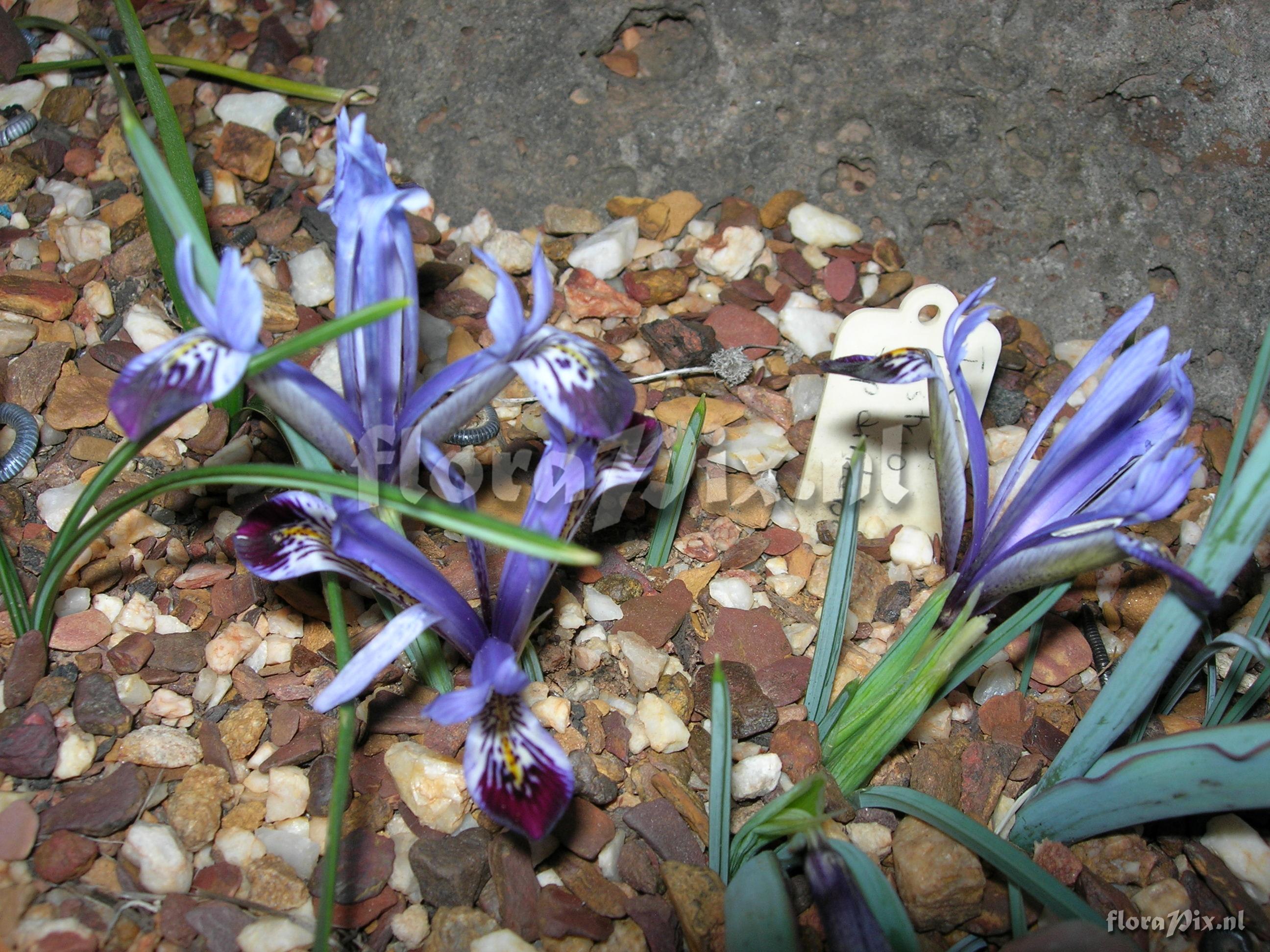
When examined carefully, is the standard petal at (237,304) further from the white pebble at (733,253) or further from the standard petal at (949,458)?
the white pebble at (733,253)

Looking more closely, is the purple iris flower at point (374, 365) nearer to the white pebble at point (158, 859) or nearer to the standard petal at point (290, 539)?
the standard petal at point (290, 539)

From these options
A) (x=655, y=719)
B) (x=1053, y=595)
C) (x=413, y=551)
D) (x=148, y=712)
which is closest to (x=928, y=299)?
(x=1053, y=595)

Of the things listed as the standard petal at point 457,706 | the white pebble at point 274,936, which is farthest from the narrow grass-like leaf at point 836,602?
the white pebble at point 274,936

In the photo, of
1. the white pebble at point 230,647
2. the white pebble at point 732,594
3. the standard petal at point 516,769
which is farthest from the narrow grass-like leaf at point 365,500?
the white pebble at point 732,594

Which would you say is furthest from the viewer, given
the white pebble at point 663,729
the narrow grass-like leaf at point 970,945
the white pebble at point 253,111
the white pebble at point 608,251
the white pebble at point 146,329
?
the white pebble at point 253,111

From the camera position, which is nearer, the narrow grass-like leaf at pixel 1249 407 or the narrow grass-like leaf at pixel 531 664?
the narrow grass-like leaf at pixel 1249 407

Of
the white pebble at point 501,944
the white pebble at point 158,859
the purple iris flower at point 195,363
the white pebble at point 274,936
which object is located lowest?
the white pebble at point 158,859

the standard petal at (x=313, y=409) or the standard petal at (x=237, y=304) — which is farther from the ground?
the standard petal at (x=237, y=304)

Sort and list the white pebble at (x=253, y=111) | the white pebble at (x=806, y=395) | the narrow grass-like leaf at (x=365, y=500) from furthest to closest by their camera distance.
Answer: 1. the white pebble at (x=253, y=111)
2. the white pebble at (x=806, y=395)
3. the narrow grass-like leaf at (x=365, y=500)
